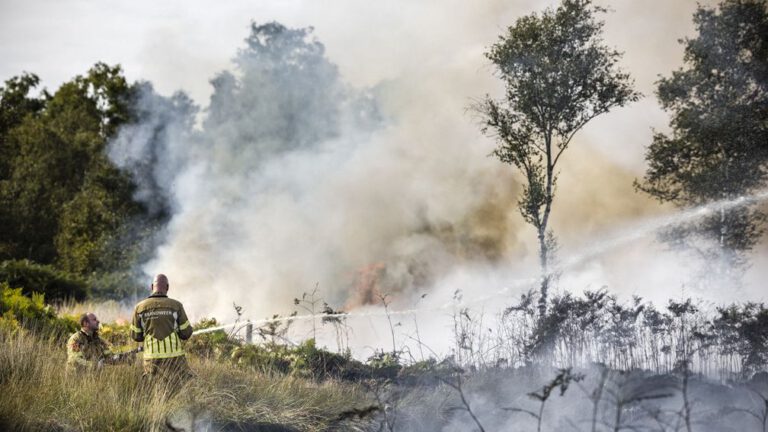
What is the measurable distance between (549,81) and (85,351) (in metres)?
12.2

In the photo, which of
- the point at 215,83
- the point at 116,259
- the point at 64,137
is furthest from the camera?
the point at 215,83

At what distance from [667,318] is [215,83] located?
1166 inches

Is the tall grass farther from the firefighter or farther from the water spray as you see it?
the water spray

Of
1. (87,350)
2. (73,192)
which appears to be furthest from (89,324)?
(73,192)

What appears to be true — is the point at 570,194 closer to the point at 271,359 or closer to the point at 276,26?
the point at 271,359

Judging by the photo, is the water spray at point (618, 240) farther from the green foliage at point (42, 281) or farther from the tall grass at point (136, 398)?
the green foliage at point (42, 281)

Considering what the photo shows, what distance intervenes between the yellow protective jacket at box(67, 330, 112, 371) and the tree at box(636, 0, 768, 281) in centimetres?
1427

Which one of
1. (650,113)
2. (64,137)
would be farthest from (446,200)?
(64,137)

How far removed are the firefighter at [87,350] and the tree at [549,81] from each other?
412 inches

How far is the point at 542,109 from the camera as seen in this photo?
18.6 meters

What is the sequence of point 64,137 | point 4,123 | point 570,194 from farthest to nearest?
point 4,123
point 64,137
point 570,194

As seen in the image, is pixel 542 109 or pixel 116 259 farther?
pixel 116 259

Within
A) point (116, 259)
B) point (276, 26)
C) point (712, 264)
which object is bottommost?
point (712, 264)

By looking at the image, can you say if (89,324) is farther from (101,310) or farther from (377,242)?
(377,242)
